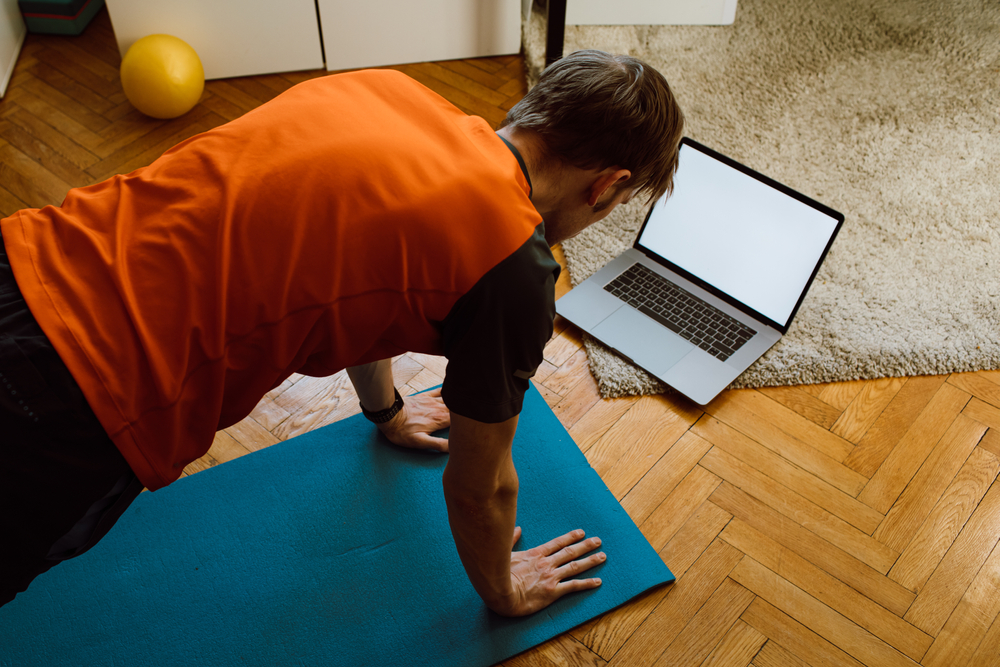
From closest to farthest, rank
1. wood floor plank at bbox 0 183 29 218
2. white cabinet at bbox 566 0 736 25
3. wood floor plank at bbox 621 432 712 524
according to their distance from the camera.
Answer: wood floor plank at bbox 621 432 712 524
wood floor plank at bbox 0 183 29 218
white cabinet at bbox 566 0 736 25

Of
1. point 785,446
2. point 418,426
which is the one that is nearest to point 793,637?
point 785,446

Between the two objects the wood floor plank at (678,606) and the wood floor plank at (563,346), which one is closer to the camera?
the wood floor plank at (678,606)

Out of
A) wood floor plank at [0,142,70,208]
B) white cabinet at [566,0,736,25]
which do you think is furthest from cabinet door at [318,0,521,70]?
wood floor plank at [0,142,70,208]

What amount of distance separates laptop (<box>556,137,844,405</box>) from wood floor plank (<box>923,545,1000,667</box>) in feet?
1.79

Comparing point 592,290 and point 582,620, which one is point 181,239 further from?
point 592,290

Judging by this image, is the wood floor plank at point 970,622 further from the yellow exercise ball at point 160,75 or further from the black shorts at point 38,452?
the yellow exercise ball at point 160,75

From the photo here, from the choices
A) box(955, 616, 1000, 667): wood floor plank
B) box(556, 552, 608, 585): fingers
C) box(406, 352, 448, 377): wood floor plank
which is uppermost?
box(406, 352, 448, 377): wood floor plank

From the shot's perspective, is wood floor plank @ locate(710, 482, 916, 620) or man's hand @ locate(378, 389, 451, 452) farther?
man's hand @ locate(378, 389, 451, 452)

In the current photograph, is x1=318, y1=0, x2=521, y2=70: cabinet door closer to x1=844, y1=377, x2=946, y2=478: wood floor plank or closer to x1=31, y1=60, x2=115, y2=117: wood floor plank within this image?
x1=31, y1=60, x2=115, y2=117: wood floor plank

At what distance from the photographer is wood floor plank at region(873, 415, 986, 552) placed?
135 centimetres

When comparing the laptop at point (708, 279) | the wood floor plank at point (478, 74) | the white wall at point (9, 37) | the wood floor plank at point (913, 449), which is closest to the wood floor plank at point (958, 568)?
the wood floor plank at point (913, 449)

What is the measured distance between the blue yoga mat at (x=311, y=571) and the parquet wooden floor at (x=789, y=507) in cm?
6

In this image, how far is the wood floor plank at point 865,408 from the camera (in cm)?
151

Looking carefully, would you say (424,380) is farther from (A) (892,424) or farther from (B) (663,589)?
(A) (892,424)
